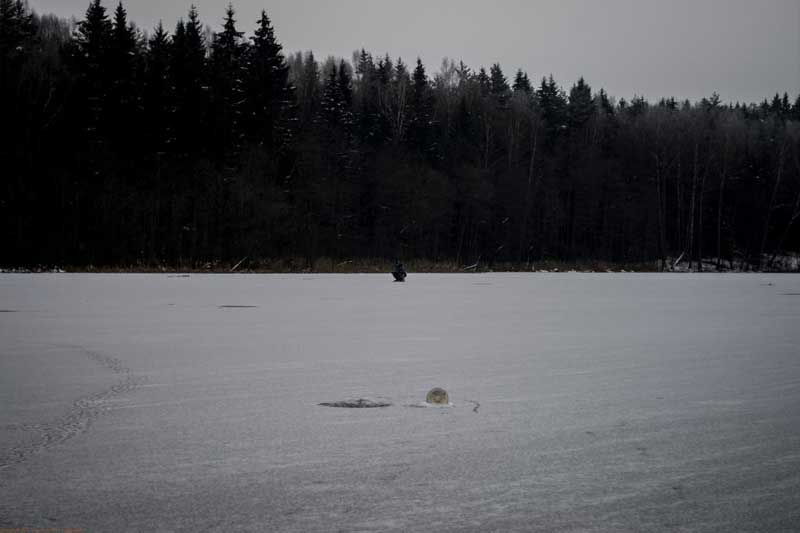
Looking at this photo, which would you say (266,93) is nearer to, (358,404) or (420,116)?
(420,116)

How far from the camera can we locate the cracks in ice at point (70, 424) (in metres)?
3.94

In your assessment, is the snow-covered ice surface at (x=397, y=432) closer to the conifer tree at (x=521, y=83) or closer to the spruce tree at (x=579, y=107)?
the spruce tree at (x=579, y=107)

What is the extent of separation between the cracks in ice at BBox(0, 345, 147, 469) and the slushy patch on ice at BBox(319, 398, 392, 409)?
62.2 inches

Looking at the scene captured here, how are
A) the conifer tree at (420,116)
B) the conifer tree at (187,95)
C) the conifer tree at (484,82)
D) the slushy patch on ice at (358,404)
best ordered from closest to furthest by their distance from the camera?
the slushy patch on ice at (358,404), the conifer tree at (187,95), the conifer tree at (420,116), the conifer tree at (484,82)

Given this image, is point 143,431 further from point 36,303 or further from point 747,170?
point 747,170

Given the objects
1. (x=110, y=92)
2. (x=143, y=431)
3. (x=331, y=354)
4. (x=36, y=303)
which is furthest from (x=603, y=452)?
(x=110, y=92)

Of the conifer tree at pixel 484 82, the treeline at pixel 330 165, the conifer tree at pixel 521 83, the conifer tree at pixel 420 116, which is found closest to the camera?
the treeline at pixel 330 165

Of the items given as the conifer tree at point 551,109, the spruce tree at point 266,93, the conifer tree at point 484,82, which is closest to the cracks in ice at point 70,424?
the spruce tree at point 266,93

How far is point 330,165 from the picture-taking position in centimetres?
6116

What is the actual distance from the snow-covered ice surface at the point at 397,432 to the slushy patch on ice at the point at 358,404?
0.35ft

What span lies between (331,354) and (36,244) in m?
35.0

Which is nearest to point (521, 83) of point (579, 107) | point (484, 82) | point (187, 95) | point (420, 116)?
point (484, 82)

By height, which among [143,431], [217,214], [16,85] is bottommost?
[143,431]

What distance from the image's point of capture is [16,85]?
139 feet
